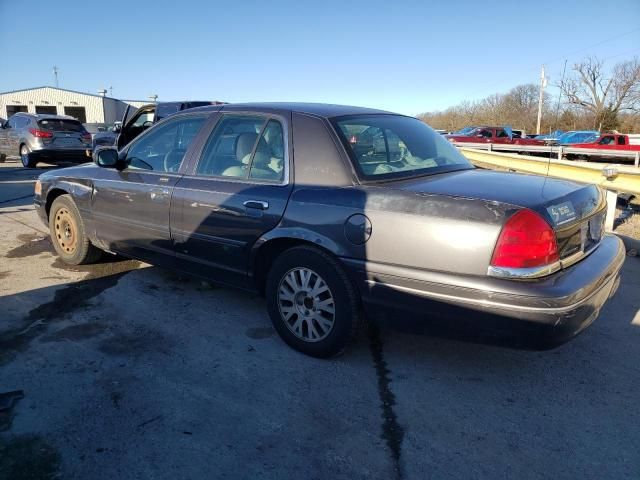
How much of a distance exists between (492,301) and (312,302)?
1166 mm

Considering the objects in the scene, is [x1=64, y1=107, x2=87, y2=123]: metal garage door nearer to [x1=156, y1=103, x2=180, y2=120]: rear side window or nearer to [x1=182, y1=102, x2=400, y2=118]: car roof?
[x1=156, y1=103, x2=180, y2=120]: rear side window

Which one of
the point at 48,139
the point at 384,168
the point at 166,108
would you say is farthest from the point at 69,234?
the point at 48,139

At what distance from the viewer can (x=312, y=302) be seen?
3223mm

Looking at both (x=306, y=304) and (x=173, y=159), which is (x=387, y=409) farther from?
(x=173, y=159)

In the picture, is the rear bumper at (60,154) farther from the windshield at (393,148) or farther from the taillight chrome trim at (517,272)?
the taillight chrome trim at (517,272)

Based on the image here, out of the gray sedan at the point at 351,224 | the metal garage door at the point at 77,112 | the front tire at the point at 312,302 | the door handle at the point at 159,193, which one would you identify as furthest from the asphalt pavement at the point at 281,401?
the metal garage door at the point at 77,112

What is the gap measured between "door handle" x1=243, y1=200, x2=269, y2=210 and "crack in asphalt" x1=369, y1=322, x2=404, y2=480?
124cm

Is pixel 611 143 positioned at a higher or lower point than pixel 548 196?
higher

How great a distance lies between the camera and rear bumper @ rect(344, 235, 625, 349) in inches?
98.5

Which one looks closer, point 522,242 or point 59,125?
point 522,242

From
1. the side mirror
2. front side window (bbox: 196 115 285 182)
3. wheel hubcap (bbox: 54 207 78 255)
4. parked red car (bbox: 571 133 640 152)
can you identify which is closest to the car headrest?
front side window (bbox: 196 115 285 182)

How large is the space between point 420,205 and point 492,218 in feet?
1.29

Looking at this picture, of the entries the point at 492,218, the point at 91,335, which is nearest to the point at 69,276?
the point at 91,335

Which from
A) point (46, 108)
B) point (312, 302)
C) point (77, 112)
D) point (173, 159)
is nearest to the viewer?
point (312, 302)
